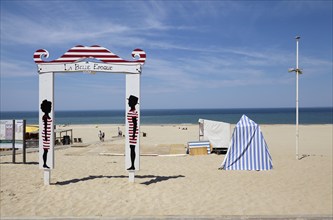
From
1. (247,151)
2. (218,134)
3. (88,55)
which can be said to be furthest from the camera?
(218,134)

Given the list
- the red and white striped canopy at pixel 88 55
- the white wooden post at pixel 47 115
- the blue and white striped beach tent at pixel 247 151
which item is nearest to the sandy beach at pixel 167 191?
the blue and white striped beach tent at pixel 247 151

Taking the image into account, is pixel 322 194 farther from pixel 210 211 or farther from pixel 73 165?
pixel 73 165

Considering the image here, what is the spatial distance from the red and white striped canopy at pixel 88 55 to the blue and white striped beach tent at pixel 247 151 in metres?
6.11

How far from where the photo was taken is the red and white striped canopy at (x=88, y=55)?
9.32 m

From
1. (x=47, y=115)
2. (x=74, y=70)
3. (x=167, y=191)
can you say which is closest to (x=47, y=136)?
(x=47, y=115)

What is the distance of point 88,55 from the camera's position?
932cm

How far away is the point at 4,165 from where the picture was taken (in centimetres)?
1270

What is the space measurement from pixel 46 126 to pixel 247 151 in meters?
8.45

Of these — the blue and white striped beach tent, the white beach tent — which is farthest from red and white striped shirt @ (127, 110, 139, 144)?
the white beach tent

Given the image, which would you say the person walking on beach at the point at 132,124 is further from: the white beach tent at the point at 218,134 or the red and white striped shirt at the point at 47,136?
the white beach tent at the point at 218,134

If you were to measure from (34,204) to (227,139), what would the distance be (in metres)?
12.7

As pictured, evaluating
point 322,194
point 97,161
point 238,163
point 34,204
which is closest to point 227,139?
point 238,163

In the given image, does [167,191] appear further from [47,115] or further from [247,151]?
[247,151]

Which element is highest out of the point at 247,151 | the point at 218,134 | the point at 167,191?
the point at 218,134
